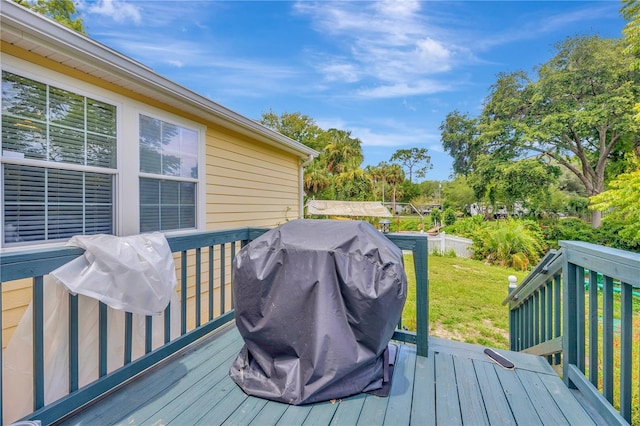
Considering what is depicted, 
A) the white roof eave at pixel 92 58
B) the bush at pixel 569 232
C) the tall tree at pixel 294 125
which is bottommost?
the bush at pixel 569 232

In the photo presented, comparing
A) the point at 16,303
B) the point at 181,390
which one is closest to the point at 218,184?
the point at 16,303

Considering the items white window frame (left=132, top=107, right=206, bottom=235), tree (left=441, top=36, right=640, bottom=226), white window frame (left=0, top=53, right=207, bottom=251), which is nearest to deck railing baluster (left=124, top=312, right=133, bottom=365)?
white window frame (left=0, top=53, right=207, bottom=251)

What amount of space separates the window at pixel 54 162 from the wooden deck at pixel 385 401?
1.71 metres

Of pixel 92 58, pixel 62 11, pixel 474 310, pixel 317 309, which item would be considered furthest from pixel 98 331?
pixel 62 11

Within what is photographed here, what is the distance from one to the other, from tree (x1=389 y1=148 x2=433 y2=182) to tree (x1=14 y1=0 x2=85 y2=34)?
1279 inches

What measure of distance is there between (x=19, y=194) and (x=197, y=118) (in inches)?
87.7

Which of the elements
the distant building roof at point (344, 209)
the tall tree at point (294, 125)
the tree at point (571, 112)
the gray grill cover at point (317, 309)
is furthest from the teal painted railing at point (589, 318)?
the tall tree at point (294, 125)

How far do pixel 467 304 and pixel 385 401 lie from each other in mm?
4546

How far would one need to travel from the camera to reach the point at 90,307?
5.49 feet

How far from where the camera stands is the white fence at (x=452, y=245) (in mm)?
11079

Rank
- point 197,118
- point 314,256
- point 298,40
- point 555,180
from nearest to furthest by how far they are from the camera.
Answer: point 314,256, point 197,118, point 298,40, point 555,180

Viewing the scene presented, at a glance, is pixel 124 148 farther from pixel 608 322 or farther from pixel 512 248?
pixel 512 248

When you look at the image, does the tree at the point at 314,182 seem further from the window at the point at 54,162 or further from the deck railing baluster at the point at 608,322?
the deck railing baluster at the point at 608,322

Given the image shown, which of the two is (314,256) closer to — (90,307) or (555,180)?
(90,307)
